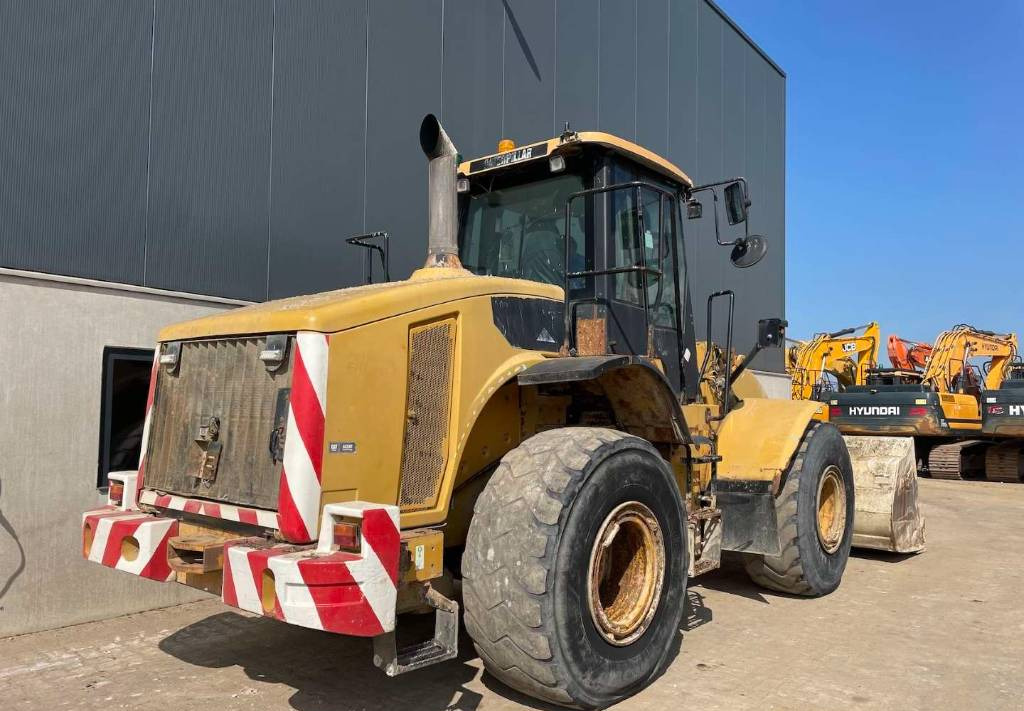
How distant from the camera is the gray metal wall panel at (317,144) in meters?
6.91

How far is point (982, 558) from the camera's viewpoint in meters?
7.70

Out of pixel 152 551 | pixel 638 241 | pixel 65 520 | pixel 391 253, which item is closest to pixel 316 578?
pixel 152 551

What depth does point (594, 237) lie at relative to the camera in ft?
15.8

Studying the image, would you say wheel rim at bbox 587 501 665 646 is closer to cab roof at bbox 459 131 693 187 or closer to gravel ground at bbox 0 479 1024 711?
gravel ground at bbox 0 479 1024 711

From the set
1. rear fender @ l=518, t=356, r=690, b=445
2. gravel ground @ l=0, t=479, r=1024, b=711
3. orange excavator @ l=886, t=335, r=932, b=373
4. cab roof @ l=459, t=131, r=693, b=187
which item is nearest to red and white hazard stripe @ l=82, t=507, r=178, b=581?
gravel ground @ l=0, t=479, r=1024, b=711

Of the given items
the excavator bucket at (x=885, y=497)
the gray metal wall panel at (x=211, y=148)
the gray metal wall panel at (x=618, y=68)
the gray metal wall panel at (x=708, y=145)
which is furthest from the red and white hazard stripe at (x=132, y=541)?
the gray metal wall panel at (x=708, y=145)

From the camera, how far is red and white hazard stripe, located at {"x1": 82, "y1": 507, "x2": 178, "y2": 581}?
378cm

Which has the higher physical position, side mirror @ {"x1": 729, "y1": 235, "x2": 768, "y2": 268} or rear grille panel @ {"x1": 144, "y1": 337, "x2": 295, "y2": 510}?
side mirror @ {"x1": 729, "y1": 235, "x2": 768, "y2": 268}

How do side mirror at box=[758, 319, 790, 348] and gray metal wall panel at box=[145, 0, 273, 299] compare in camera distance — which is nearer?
side mirror at box=[758, 319, 790, 348]

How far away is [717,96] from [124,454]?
12.2 meters

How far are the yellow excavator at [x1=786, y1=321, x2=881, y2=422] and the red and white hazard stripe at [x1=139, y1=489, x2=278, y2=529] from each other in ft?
53.6

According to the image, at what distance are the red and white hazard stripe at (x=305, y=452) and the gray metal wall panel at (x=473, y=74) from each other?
566cm

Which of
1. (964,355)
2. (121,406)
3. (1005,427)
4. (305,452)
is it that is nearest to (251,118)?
(121,406)

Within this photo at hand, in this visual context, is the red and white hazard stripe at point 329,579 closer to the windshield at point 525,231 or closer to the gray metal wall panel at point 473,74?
the windshield at point 525,231
